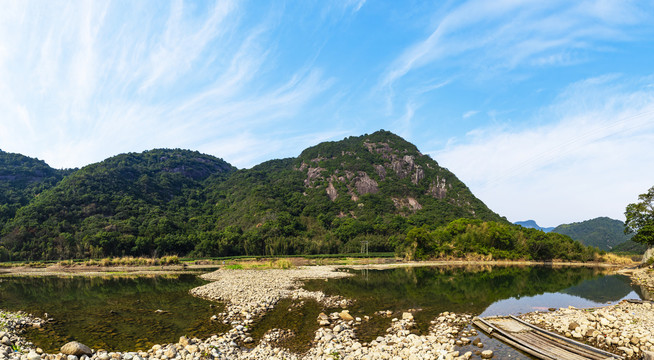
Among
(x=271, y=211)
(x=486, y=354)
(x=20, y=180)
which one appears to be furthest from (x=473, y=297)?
(x=20, y=180)

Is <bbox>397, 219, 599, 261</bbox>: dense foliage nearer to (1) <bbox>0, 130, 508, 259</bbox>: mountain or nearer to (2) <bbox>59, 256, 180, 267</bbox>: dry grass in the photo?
(1) <bbox>0, 130, 508, 259</bbox>: mountain

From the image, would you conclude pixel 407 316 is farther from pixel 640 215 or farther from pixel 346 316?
pixel 640 215

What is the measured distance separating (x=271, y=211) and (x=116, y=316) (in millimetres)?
92092

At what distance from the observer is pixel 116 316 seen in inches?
706

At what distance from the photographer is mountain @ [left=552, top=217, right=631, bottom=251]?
143 metres

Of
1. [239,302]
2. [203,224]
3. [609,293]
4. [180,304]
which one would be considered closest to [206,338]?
[239,302]

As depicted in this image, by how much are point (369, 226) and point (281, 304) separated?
8192cm

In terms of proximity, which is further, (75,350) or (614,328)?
(614,328)

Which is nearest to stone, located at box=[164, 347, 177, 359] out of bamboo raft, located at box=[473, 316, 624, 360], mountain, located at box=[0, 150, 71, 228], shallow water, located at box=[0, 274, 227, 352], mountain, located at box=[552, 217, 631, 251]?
shallow water, located at box=[0, 274, 227, 352]

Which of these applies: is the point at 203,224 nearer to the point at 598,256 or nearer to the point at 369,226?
the point at 369,226

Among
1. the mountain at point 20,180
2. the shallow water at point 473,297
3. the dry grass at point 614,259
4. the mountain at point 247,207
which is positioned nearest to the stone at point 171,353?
the shallow water at point 473,297

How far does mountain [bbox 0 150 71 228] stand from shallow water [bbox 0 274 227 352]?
303 ft

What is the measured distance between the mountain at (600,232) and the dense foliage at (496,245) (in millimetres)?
100843

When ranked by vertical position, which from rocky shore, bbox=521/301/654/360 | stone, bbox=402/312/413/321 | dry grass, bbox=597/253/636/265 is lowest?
dry grass, bbox=597/253/636/265
